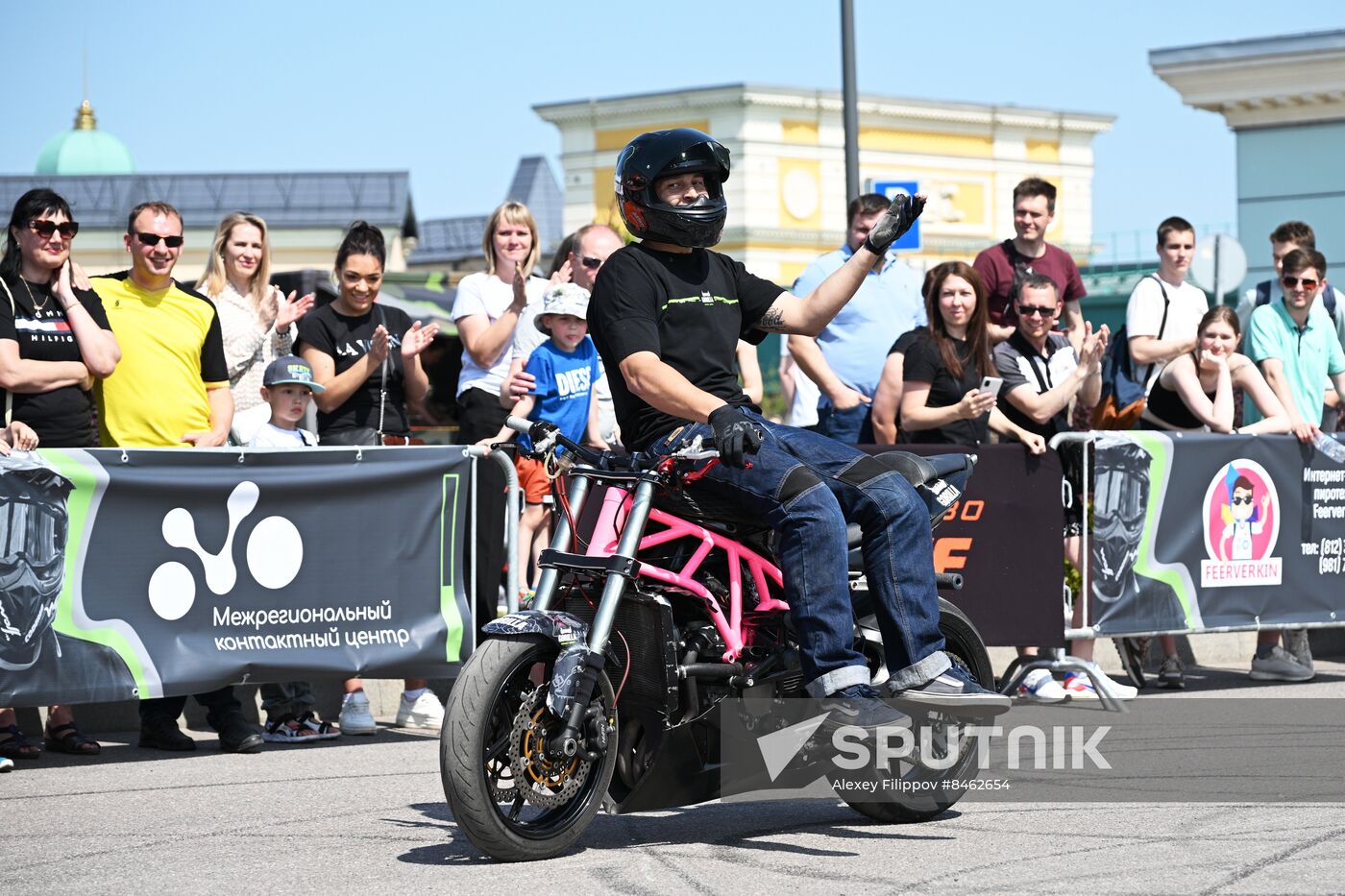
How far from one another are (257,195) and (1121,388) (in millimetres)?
57612

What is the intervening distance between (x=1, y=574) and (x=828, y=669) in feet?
12.7

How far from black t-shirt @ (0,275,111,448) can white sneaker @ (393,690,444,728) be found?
2039mm

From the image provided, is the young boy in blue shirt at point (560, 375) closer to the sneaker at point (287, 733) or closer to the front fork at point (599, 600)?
the sneaker at point (287, 733)

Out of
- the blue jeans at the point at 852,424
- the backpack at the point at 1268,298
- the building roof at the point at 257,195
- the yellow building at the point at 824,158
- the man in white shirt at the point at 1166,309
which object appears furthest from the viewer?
the yellow building at the point at 824,158

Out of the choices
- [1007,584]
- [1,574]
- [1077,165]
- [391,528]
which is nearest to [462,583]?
[391,528]

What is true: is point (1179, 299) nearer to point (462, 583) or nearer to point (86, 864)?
point (462, 583)

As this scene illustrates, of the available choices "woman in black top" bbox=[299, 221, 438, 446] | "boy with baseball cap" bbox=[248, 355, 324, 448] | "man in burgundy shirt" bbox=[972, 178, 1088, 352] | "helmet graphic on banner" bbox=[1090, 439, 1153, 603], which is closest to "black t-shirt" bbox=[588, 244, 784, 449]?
"boy with baseball cap" bbox=[248, 355, 324, 448]

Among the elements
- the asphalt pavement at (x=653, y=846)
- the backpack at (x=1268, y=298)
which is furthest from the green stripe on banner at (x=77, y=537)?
the backpack at (x=1268, y=298)

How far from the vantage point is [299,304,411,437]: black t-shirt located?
9.41m

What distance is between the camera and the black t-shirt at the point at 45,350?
812 centimetres

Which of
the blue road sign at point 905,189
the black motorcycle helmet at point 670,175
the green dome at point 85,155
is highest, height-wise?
the green dome at point 85,155

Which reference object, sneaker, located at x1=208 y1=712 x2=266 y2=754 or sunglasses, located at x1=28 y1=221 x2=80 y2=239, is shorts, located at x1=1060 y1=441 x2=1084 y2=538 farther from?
sunglasses, located at x1=28 y1=221 x2=80 y2=239


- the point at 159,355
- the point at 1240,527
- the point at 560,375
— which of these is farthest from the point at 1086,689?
the point at 159,355

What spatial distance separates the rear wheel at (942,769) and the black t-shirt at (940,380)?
3.04 metres
